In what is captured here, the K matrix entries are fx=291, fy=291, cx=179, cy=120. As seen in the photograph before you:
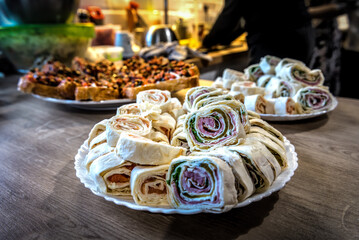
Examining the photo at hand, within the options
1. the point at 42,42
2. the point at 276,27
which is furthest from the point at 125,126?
the point at 276,27

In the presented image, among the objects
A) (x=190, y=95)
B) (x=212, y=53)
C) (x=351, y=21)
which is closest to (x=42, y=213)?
(x=190, y=95)

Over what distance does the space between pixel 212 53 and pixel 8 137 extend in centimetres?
279

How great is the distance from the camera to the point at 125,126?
0.91 meters

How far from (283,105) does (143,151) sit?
95 cm

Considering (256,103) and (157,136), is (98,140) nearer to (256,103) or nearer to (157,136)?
(157,136)

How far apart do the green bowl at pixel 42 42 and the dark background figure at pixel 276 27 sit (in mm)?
1528

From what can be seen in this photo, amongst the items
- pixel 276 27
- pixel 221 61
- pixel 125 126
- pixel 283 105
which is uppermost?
pixel 276 27

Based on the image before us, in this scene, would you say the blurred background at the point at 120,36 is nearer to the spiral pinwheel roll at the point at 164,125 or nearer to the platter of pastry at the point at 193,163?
the spiral pinwheel roll at the point at 164,125

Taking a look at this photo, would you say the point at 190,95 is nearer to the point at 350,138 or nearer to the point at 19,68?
the point at 350,138

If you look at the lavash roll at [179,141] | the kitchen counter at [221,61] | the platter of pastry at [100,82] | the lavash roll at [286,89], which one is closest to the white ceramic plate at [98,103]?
the platter of pastry at [100,82]

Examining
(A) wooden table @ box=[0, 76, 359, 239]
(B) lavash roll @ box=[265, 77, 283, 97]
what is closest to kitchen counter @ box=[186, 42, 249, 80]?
(B) lavash roll @ box=[265, 77, 283, 97]

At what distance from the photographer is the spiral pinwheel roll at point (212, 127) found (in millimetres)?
855

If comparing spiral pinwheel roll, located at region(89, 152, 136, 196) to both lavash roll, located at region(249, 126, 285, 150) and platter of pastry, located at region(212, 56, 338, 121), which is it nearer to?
lavash roll, located at region(249, 126, 285, 150)

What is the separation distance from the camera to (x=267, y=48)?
9.36 ft
